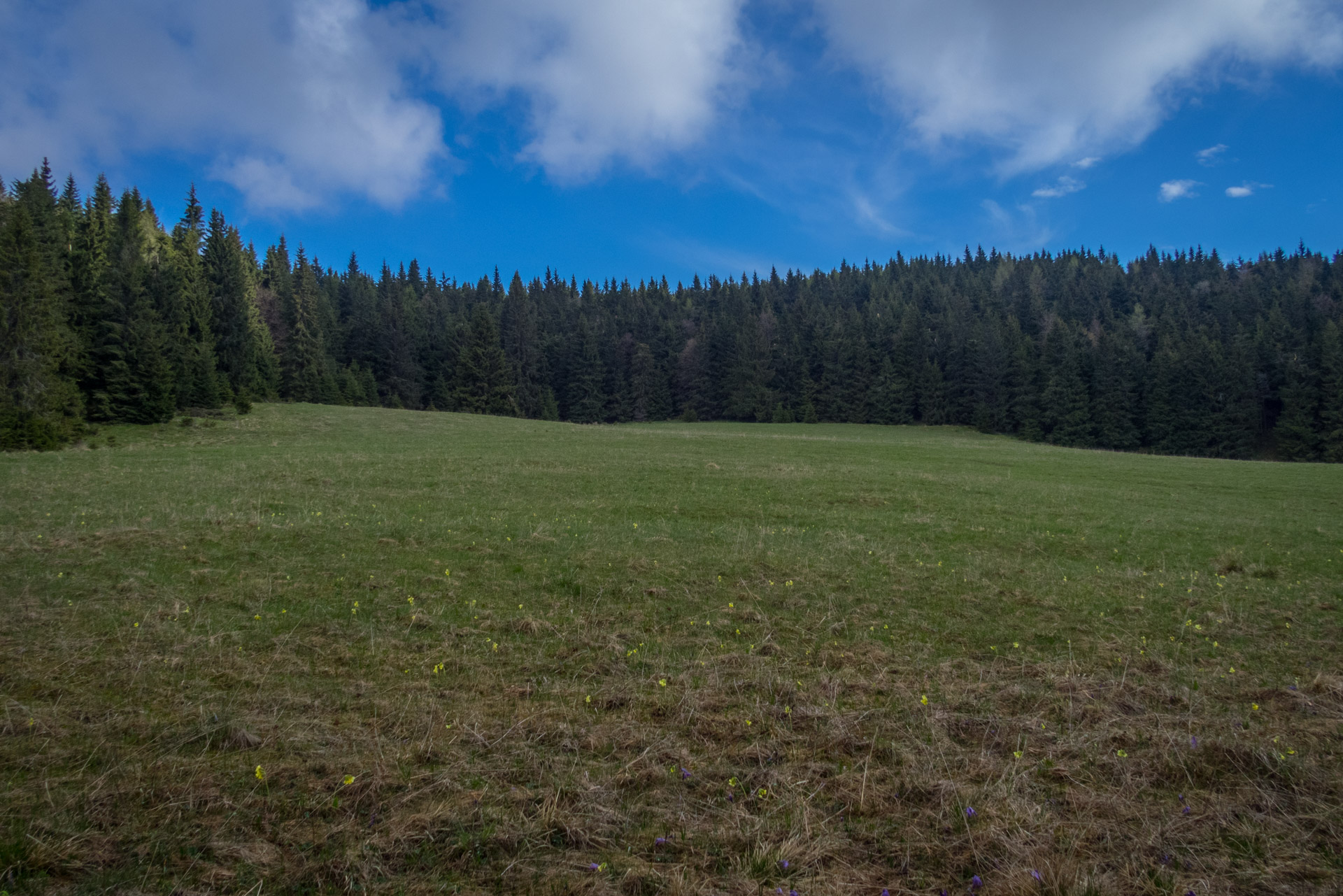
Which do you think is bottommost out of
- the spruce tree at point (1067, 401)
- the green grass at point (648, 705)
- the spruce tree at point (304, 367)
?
the green grass at point (648, 705)

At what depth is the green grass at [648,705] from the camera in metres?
4.29

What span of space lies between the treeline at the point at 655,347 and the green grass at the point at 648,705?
3255 cm

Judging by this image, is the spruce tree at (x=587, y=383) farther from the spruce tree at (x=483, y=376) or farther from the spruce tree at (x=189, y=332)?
the spruce tree at (x=189, y=332)

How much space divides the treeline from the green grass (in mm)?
32549

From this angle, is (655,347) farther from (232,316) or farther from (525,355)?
(232,316)

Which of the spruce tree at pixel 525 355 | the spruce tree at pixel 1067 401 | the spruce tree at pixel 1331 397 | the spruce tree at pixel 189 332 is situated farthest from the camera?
the spruce tree at pixel 525 355

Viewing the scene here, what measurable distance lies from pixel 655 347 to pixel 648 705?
107 meters

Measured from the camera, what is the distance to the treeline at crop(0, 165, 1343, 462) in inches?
1695

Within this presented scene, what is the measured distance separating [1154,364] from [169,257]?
10872cm

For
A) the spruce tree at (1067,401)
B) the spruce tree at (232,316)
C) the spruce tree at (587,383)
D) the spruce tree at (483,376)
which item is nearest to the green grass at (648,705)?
the spruce tree at (232,316)

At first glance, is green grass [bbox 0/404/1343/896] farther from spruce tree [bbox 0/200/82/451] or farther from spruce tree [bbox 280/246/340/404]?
spruce tree [bbox 280/246/340/404]

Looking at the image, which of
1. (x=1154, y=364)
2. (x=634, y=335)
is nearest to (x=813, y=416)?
(x=634, y=335)

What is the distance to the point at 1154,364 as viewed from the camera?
80.4 meters

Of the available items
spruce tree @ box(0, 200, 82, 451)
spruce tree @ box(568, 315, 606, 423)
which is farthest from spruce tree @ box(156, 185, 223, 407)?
spruce tree @ box(568, 315, 606, 423)
